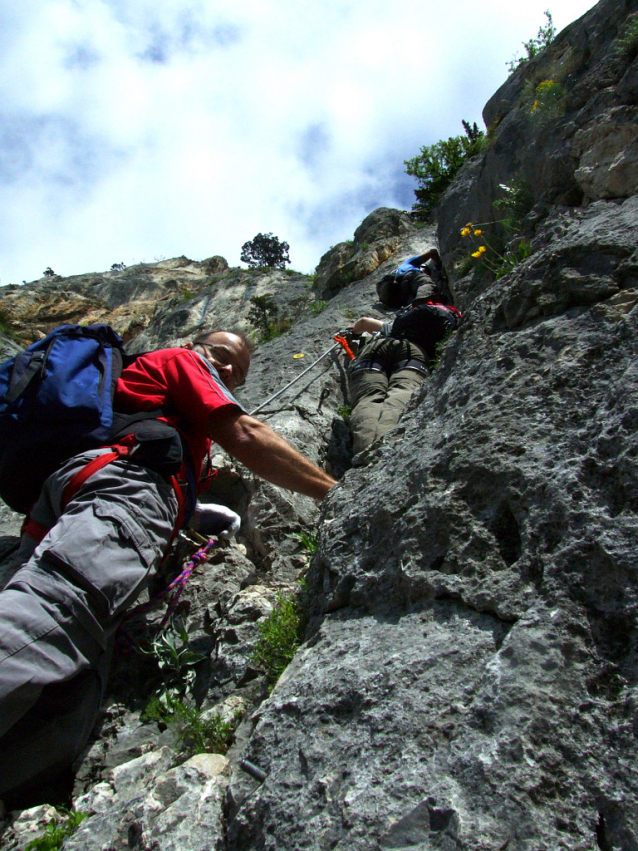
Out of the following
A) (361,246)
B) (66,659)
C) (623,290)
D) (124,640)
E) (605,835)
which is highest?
(361,246)

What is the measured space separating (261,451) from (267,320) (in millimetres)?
10283

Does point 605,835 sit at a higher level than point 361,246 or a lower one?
lower

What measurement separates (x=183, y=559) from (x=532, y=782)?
3098 millimetres

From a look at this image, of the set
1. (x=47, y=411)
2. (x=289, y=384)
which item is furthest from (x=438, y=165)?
(x=47, y=411)

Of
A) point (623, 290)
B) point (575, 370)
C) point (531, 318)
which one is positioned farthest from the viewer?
point (531, 318)

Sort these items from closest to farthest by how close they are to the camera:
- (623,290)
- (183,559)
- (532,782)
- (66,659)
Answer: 1. (532,782)
2. (66,659)
3. (623,290)
4. (183,559)

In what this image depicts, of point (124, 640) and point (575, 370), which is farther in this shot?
point (124, 640)

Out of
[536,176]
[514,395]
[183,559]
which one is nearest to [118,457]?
[183,559]

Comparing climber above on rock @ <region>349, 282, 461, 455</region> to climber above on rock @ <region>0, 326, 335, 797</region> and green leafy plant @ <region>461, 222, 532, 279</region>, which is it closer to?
green leafy plant @ <region>461, 222, 532, 279</region>

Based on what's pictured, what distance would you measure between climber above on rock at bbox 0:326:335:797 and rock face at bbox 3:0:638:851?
28 cm

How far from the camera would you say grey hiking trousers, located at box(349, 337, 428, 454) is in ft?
16.8

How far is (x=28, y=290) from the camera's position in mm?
23406

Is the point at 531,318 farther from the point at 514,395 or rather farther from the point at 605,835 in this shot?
the point at 605,835

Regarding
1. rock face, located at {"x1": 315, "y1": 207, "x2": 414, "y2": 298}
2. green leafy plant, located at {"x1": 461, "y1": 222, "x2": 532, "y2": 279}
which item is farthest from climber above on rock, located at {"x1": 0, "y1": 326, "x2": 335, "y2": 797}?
rock face, located at {"x1": 315, "y1": 207, "x2": 414, "y2": 298}
